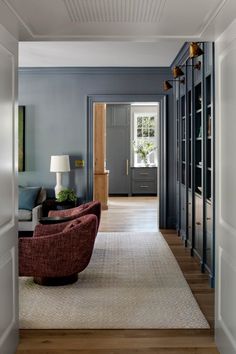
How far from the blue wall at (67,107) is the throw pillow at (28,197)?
2.14 ft

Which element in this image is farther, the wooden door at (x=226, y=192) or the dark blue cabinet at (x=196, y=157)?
the dark blue cabinet at (x=196, y=157)

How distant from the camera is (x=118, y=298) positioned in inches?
173

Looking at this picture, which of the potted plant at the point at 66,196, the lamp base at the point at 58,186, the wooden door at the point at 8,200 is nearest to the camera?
the wooden door at the point at 8,200

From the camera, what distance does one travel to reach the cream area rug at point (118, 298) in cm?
377

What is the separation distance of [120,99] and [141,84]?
439 mm

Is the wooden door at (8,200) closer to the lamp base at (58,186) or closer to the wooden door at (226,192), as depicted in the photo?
the wooden door at (226,192)

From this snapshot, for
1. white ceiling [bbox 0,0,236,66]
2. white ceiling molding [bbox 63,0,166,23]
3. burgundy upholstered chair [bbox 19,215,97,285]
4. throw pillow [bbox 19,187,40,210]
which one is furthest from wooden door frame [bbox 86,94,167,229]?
white ceiling molding [bbox 63,0,166,23]

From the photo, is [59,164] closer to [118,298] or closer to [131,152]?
[118,298]

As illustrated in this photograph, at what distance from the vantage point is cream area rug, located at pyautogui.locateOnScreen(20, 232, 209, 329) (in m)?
3.77

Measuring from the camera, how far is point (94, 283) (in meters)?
4.92

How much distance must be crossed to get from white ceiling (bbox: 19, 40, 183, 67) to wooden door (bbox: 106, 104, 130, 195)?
553 cm

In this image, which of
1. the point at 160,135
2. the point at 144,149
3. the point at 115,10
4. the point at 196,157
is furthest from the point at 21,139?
the point at 144,149

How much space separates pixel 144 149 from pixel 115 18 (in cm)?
1102

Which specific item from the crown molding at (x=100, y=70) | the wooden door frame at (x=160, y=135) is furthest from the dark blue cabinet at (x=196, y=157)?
the crown molding at (x=100, y=70)
